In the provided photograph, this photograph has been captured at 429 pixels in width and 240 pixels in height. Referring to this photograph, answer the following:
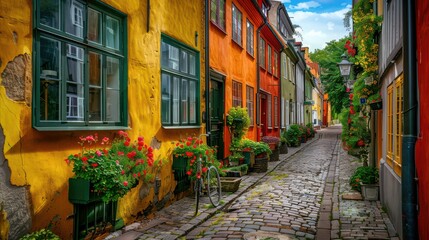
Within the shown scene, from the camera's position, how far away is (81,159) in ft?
15.6

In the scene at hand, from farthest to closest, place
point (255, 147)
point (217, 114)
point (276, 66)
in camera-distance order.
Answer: point (276, 66), point (255, 147), point (217, 114)

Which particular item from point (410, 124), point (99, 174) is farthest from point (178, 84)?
point (410, 124)

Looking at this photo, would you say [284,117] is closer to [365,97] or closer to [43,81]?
[365,97]

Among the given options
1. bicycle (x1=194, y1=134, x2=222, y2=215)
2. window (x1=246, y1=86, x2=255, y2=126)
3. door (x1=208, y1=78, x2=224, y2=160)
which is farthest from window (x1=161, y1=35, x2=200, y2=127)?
window (x1=246, y1=86, x2=255, y2=126)

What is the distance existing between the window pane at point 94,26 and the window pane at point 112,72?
1.19 ft

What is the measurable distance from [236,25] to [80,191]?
10.4m

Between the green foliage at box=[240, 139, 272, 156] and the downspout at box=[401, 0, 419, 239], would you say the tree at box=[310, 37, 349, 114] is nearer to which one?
the green foliage at box=[240, 139, 272, 156]

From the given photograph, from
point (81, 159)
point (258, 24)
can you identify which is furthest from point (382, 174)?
point (258, 24)

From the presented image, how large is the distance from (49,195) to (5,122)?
1056 mm

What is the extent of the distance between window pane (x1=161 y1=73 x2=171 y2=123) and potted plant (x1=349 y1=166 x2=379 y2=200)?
4.46 m

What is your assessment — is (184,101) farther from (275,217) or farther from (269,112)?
(269,112)

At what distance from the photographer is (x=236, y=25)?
1391 cm

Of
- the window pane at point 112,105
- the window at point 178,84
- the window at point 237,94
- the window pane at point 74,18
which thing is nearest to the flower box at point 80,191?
the window pane at point 112,105

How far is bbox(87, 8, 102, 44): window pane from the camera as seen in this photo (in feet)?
18.3
